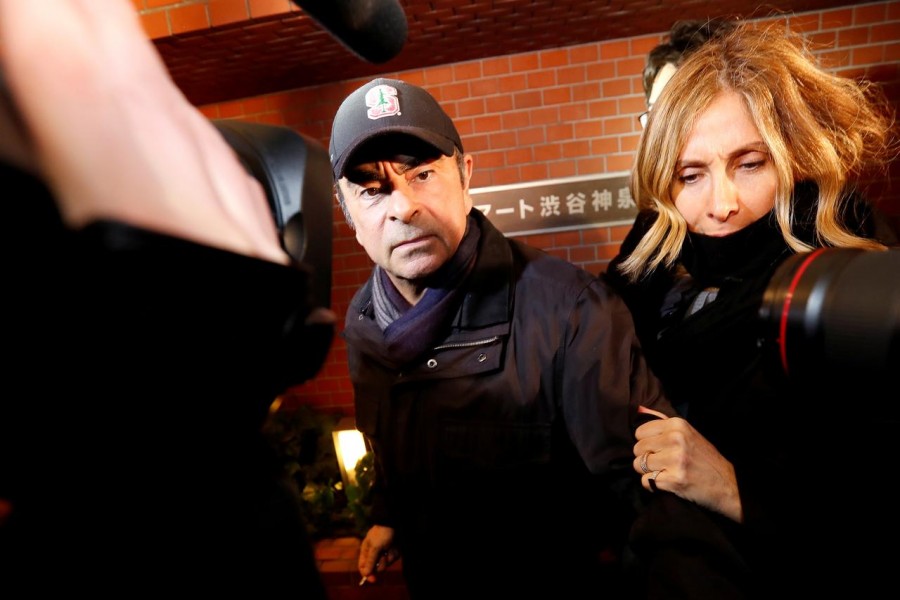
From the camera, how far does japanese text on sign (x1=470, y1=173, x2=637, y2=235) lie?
2.89m

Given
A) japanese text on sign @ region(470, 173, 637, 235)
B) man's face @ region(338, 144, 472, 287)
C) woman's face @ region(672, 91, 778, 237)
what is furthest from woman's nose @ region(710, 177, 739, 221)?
japanese text on sign @ region(470, 173, 637, 235)

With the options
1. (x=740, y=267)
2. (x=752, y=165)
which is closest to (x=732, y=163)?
(x=752, y=165)

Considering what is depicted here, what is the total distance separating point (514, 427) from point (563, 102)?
230 centimetres

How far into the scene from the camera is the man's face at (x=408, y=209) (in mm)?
1207

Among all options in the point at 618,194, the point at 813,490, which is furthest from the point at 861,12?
the point at 813,490

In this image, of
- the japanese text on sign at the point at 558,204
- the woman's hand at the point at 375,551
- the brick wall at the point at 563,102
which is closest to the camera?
the woman's hand at the point at 375,551

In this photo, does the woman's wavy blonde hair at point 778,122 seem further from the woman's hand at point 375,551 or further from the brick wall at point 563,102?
the brick wall at point 563,102

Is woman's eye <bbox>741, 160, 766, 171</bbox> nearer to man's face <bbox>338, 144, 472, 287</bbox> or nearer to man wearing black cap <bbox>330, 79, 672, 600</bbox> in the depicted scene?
man wearing black cap <bbox>330, 79, 672, 600</bbox>

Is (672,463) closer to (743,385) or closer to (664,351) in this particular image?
(743,385)

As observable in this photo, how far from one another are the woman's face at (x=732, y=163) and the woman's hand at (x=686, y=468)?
0.55m

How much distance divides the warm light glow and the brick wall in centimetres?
120

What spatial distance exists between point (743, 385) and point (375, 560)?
1187 mm

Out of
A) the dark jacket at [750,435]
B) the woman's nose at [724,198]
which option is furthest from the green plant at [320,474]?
the woman's nose at [724,198]

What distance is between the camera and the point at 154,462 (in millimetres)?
299
